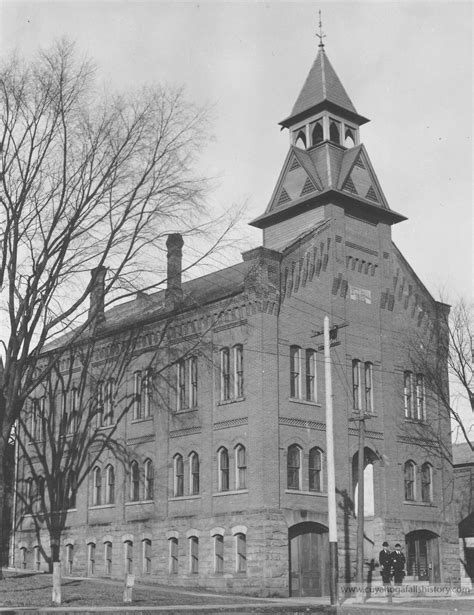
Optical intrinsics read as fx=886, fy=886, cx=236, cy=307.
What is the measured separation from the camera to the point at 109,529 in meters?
38.6

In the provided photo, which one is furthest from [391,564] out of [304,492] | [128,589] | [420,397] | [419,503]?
[128,589]

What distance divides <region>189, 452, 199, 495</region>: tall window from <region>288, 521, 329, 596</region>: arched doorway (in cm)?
468

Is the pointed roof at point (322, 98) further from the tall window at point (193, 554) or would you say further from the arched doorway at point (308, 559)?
the tall window at point (193, 554)

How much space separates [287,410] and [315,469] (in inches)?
106

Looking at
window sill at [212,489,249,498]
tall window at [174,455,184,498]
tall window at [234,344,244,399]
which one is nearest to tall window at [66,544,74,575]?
tall window at [174,455,184,498]

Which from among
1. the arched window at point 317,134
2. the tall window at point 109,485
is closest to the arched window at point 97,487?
the tall window at point 109,485

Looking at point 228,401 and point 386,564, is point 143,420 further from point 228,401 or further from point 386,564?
point 386,564

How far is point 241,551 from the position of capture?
105 ft

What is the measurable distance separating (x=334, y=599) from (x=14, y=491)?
2555 centimetres

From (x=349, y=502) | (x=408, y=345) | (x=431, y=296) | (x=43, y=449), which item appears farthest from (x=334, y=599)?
(x=43, y=449)

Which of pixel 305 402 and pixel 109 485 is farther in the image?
pixel 109 485

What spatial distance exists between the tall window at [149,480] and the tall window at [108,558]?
3.23 metres

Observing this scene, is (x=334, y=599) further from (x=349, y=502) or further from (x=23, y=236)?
(x=23, y=236)

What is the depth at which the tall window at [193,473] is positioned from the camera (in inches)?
1375
